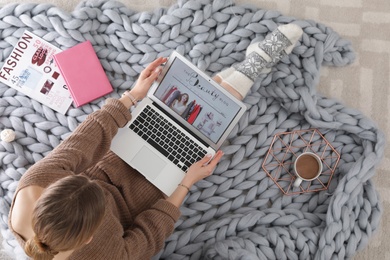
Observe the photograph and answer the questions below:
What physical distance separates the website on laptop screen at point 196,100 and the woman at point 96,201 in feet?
0.16

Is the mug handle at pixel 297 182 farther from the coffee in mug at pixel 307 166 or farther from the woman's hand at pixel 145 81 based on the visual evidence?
the woman's hand at pixel 145 81

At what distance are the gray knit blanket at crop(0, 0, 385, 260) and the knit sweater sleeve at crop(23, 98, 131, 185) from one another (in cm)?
19

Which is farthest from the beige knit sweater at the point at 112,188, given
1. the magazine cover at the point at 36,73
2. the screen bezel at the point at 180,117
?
the magazine cover at the point at 36,73

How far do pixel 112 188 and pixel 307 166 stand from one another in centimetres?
51

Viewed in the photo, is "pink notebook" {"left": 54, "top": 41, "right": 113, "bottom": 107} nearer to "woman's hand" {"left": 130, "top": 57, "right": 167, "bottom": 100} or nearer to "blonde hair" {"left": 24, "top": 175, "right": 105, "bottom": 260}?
"woman's hand" {"left": 130, "top": 57, "right": 167, "bottom": 100}

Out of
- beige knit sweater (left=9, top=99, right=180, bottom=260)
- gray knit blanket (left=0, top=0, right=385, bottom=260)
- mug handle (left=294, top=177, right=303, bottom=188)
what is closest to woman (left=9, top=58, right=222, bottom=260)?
beige knit sweater (left=9, top=99, right=180, bottom=260)

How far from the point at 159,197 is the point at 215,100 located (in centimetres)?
29

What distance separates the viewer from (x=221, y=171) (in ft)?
3.72

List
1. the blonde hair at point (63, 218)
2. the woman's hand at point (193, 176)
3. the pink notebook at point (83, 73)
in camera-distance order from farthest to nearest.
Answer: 1. the pink notebook at point (83, 73)
2. the woman's hand at point (193, 176)
3. the blonde hair at point (63, 218)

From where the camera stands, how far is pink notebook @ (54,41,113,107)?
115cm

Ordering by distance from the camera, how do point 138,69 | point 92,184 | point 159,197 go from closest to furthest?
1. point 92,184
2. point 159,197
3. point 138,69

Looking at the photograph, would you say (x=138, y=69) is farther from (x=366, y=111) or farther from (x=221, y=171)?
(x=366, y=111)

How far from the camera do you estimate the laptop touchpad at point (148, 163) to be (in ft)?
3.45

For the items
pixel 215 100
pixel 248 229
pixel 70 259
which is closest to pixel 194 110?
pixel 215 100
